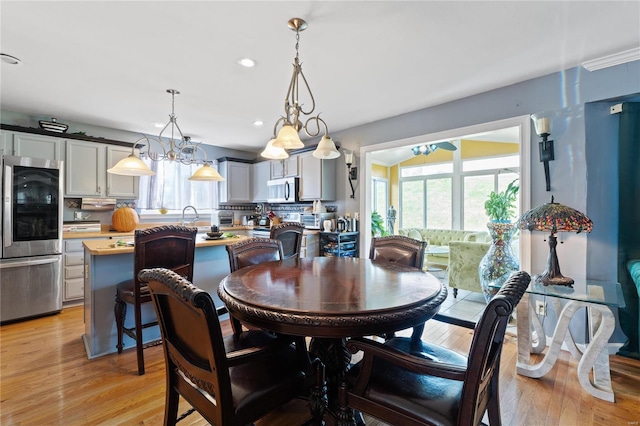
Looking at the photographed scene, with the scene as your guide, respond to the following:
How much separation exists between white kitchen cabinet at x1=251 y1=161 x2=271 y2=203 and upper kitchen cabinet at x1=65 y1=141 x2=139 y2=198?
209cm

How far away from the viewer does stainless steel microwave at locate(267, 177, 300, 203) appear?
496 centimetres

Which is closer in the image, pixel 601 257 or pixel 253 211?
pixel 601 257

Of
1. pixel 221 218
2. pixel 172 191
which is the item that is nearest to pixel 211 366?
pixel 172 191

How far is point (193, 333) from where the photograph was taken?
110 centimetres

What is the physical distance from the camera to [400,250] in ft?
7.86

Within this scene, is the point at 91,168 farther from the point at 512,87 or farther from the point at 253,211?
the point at 512,87

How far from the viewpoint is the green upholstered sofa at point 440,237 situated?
5551 millimetres

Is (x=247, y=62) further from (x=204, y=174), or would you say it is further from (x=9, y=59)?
(x=9, y=59)

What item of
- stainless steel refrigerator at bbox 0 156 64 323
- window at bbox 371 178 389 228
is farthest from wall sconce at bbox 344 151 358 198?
stainless steel refrigerator at bbox 0 156 64 323

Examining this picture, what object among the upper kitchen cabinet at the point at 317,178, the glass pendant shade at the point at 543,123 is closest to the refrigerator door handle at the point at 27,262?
the upper kitchen cabinet at the point at 317,178

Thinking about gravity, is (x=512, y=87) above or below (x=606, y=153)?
above

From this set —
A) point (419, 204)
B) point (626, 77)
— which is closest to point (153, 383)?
point (626, 77)

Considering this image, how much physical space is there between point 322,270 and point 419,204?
594 cm

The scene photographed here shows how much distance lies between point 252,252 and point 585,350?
2.54 m
